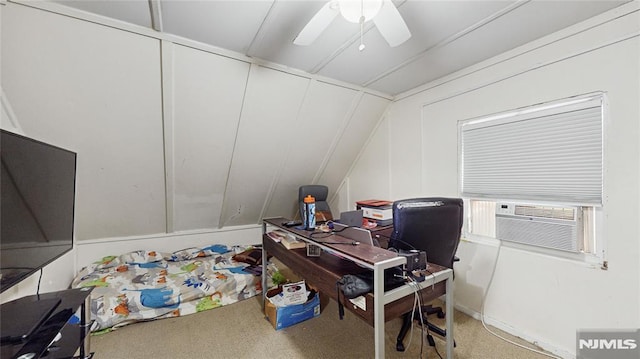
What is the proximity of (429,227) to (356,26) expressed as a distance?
152 centimetres

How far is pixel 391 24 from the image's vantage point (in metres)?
1.26

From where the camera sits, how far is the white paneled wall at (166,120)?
1.69m

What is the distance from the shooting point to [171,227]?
321cm

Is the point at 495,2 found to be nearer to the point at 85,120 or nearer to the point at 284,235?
the point at 284,235

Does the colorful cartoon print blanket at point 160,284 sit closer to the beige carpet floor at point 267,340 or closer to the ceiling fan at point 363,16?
the beige carpet floor at point 267,340

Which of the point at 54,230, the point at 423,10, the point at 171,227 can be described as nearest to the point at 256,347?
the point at 54,230

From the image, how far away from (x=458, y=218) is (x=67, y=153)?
254 centimetres

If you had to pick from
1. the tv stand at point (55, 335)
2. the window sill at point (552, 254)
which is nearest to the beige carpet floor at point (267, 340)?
the tv stand at point (55, 335)

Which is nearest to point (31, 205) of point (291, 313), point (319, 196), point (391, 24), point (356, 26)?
point (291, 313)

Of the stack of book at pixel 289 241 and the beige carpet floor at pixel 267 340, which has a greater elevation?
the stack of book at pixel 289 241

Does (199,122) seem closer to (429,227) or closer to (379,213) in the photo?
(379,213)

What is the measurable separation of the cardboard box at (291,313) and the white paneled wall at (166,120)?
1657mm

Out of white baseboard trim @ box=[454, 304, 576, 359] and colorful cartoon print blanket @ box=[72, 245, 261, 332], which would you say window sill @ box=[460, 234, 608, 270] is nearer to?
white baseboard trim @ box=[454, 304, 576, 359]

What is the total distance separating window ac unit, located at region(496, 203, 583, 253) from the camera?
1.70m
